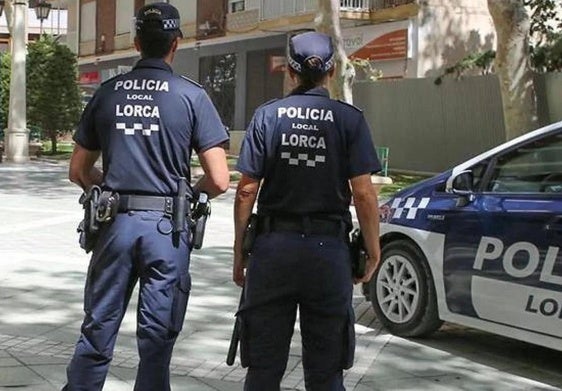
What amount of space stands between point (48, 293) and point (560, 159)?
443 cm

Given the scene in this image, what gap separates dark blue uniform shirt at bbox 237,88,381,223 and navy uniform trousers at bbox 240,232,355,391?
0.16 metres

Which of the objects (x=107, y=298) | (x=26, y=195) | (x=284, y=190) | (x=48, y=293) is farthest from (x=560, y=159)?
(x=26, y=195)

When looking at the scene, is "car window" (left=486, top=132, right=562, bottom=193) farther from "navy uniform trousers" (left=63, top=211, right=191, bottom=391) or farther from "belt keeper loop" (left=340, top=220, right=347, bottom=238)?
"navy uniform trousers" (left=63, top=211, right=191, bottom=391)

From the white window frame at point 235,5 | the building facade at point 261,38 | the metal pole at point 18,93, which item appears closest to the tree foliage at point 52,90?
the building facade at point 261,38

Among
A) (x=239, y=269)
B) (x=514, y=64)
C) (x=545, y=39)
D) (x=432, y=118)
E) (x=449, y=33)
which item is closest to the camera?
(x=239, y=269)

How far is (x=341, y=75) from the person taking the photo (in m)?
19.4

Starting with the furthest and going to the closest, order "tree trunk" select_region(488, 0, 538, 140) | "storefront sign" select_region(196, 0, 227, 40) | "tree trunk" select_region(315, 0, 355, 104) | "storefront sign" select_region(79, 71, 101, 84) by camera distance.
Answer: "storefront sign" select_region(79, 71, 101, 84), "storefront sign" select_region(196, 0, 227, 40), "tree trunk" select_region(315, 0, 355, 104), "tree trunk" select_region(488, 0, 538, 140)

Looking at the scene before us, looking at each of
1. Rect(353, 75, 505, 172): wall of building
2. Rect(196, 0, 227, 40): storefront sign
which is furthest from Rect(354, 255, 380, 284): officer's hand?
Rect(196, 0, 227, 40): storefront sign

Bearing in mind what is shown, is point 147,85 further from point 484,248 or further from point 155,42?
point 484,248

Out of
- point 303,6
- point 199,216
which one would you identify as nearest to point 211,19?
point 303,6

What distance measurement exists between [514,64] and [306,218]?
13601 millimetres

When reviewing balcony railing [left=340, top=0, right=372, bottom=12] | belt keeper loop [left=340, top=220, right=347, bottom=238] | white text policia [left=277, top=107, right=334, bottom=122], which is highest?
balcony railing [left=340, top=0, right=372, bottom=12]

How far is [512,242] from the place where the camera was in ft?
17.4

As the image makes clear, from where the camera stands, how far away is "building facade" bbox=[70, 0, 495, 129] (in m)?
26.1
